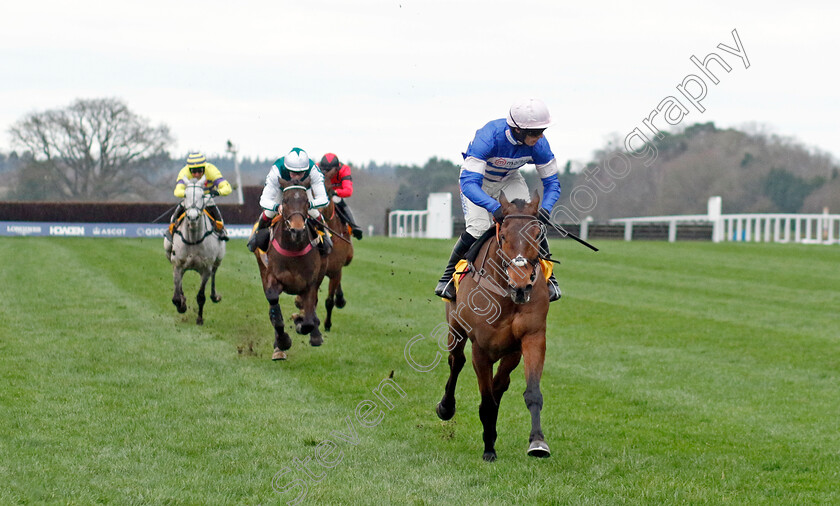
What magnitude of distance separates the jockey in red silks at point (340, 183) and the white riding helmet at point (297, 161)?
3299 millimetres

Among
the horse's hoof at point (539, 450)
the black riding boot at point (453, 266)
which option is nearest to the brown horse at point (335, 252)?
the black riding boot at point (453, 266)

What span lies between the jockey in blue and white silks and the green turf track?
4.99ft

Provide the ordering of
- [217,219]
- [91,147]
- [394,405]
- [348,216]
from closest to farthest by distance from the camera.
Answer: [394,405] → [348,216] → [217,219] → [91,147]

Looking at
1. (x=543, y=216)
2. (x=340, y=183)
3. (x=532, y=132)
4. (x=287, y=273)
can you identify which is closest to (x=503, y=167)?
(x=532, y=132)

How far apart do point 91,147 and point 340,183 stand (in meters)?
47.3

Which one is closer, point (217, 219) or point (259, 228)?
point (259, 228)

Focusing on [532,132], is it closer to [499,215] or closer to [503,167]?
[503,167]

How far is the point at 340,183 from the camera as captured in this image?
15.2 m

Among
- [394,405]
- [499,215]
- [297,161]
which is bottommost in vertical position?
[394,405]

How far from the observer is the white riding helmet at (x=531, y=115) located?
284 inches

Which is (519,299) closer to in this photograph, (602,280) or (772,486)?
(772,486)

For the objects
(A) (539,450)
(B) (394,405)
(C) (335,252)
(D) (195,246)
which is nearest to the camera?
(A) (539,450)

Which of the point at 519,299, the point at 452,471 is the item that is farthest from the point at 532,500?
the point at 519,299

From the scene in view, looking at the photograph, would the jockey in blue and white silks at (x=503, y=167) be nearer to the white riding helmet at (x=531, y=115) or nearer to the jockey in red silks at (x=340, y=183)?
the white riding helmet at (x=531, y=115)
